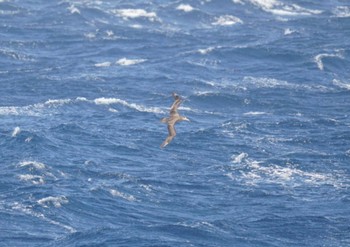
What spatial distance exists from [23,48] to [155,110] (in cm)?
3104

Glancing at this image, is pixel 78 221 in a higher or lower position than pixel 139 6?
lower

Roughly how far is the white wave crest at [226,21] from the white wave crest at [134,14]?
9.25m

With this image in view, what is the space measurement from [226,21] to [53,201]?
74.2 m

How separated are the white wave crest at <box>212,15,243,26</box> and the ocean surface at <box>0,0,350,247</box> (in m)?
0.47

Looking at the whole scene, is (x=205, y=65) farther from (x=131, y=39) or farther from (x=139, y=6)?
(x=139, y=6)

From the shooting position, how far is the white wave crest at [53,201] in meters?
91.5

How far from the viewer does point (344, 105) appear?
395 feet

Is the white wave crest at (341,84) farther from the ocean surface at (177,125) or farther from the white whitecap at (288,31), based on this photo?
the white whitecap at (288,31)

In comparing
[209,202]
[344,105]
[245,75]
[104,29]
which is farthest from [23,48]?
[209,202]

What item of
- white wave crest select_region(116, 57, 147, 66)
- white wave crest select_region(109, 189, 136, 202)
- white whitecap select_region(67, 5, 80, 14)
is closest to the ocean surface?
white wave crest select_region(109, 189, 136, 202)

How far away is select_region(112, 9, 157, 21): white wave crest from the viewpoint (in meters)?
161

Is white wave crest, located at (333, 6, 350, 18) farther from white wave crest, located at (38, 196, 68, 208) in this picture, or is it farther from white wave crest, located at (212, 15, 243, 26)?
white wave crest, located at (38, 196, 68, 208)

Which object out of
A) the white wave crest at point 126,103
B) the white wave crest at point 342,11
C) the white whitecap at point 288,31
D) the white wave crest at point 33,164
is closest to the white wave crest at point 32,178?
the white wave crest at point 33,164

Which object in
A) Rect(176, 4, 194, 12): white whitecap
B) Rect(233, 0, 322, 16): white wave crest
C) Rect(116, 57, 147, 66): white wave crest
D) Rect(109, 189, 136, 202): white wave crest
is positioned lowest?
Rect(109, 189, 136, 202): white wave crest
